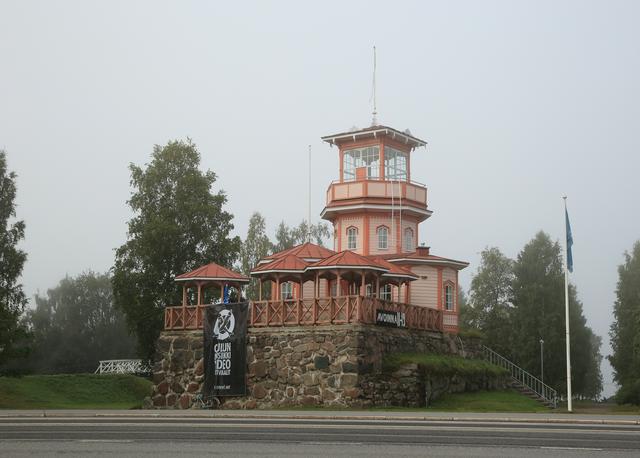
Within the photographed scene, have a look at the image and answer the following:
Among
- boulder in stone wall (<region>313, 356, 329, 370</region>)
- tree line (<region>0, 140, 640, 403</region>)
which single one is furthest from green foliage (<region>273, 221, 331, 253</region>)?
boulder in stone wall (<region>313, 356, 329, 370</region>)

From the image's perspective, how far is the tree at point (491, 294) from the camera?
71.9 meters

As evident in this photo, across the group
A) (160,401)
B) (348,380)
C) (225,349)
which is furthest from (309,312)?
(160,401)

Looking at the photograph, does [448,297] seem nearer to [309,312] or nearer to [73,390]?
[309,312]

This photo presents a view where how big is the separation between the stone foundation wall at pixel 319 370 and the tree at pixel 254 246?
1289 inches

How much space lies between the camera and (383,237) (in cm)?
4734

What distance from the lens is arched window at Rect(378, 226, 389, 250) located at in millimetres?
47250

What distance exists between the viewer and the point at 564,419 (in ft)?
80.8

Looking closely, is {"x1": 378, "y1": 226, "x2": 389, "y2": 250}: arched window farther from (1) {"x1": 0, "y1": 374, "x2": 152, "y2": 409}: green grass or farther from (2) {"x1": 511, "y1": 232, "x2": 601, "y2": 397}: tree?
(2) {"x1": 511, "y1": 232, "x2": 601, "y2": 397}: tree

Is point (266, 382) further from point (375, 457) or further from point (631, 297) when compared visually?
point (631, 297)

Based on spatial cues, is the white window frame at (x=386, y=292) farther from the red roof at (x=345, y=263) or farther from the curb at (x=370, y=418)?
the curb at (x=370, y=418)

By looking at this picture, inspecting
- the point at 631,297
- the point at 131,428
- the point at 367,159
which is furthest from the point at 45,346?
the point at 131,428

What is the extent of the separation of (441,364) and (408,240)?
39.1 feet

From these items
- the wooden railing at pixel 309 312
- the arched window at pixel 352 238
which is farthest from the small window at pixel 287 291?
the wooden railing at pixel 309 312

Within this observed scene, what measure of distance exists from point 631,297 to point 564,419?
47364mm
